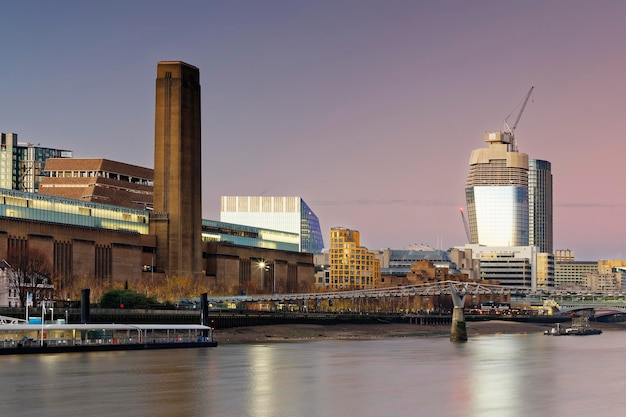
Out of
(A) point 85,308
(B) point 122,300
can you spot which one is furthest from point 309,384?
(B) point 122,300

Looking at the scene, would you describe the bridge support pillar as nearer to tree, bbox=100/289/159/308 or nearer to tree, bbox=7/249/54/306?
tree, bbox=100/289/159/308

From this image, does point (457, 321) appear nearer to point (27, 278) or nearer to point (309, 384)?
point (27, 278)

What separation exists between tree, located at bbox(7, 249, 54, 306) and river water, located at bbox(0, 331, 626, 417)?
1860 inches

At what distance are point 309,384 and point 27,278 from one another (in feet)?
337

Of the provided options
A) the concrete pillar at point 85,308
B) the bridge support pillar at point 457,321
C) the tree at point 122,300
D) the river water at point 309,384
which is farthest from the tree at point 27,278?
the bridge support pillar at point 457,321

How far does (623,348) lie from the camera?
171250 mm

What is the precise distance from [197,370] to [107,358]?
20.2m

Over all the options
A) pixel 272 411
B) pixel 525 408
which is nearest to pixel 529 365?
pixel 525 408

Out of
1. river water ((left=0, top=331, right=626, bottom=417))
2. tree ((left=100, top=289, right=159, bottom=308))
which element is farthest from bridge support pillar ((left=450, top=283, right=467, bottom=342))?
tree ((left=100, top=289, right=159, bottom=308))

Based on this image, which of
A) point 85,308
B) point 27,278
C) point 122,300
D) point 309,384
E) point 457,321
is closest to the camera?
point 309,384

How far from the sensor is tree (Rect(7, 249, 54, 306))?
184m

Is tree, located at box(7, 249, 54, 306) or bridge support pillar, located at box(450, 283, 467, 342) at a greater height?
tree, located at box(7, 249, 54, 306)

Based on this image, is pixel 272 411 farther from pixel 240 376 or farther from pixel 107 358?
pixel 107 358

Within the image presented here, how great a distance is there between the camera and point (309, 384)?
9825 cm
